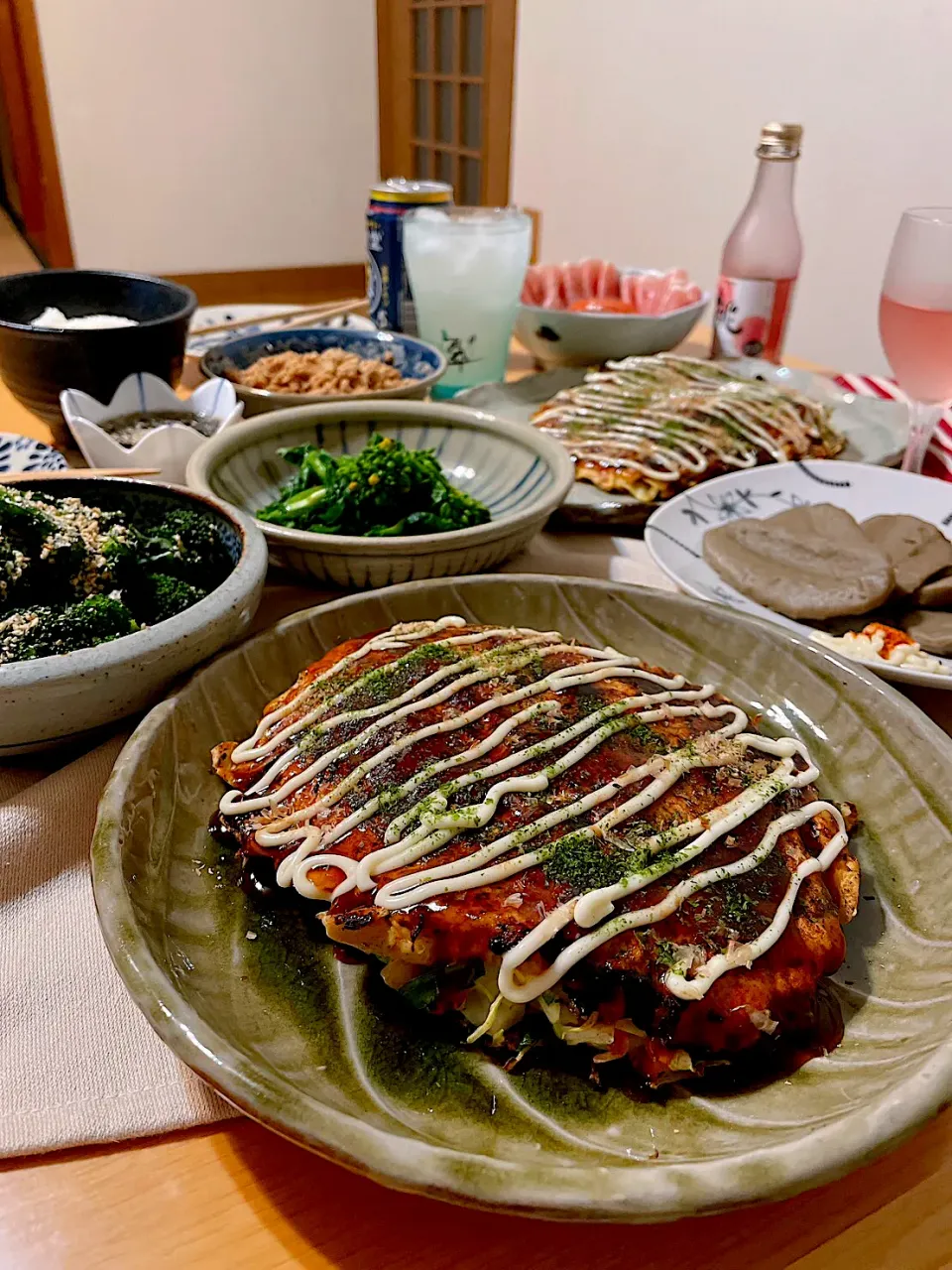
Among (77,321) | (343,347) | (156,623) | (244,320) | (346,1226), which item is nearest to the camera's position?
(346,1226)

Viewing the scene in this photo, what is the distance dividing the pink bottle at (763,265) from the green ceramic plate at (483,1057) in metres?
1.55

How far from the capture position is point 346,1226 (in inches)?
25.5

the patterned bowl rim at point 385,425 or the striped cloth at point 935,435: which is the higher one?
the patterned bowl rim at point 385,425

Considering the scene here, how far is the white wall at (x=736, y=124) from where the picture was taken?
3420 millimetres

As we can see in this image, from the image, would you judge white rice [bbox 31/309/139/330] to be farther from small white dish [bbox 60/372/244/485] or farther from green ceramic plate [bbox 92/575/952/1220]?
green ceramic plate [bbox 92/575/952/1220]

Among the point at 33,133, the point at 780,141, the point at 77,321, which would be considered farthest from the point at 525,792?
the point at 33,133

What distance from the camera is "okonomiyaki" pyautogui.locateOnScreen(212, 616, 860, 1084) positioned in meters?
0.72

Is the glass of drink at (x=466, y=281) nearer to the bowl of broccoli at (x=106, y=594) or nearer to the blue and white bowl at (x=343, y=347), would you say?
the blue and white bowl at (x=343, y=347)

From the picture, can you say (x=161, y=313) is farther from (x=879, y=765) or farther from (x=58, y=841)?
(x=879, y=765)

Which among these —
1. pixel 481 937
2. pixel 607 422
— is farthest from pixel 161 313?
pixel 481 937

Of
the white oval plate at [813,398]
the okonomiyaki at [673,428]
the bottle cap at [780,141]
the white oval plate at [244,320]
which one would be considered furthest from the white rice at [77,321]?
the bottle cap at [780,141]

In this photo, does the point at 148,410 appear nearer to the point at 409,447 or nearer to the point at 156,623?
the point at 409,447

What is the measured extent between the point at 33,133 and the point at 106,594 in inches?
276

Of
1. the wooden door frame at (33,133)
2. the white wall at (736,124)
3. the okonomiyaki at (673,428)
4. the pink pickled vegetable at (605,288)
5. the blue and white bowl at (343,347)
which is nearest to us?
the okonomiyaki at (673,428)
